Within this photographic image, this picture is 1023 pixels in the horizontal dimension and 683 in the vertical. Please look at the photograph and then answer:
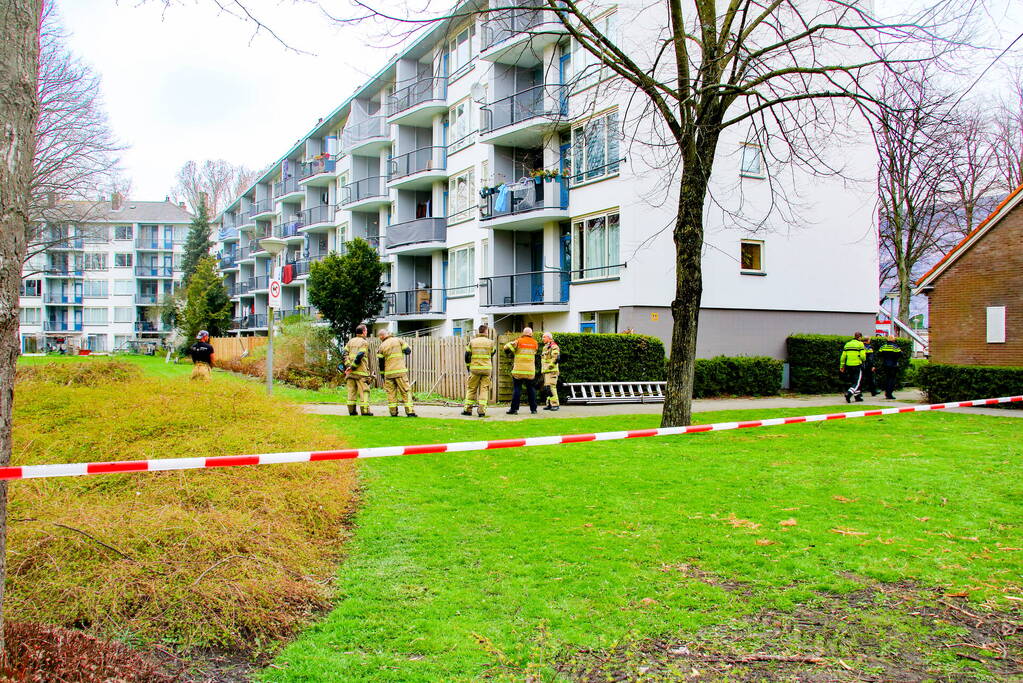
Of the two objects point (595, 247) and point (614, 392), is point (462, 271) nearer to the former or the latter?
point (595, 247)

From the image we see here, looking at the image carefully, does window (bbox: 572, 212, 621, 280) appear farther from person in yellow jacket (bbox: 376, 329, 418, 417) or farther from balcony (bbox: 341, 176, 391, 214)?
balcony (bbox: 341, 176, 391, 214)

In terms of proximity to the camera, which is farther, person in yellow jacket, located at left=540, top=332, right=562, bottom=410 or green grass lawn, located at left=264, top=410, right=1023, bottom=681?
person in yellow jacket, located at left=540, top=332, right=562, bottom=410

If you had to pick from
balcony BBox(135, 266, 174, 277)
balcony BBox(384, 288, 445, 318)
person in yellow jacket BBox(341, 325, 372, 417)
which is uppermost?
balcony BBox(135, 266, 174, 277)

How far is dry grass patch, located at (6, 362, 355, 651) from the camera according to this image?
4145mm

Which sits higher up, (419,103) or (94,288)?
(419,103)

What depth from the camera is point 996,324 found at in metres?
19.0

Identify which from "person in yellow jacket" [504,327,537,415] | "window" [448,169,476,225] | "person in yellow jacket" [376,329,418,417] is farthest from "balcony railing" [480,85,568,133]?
"person in yellow jacket" [376,329,418,417]

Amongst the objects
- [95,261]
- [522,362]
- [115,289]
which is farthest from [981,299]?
→ [115,289]

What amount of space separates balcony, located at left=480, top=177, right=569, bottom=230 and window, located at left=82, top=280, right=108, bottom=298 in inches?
2685

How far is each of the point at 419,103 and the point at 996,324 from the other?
23.8m

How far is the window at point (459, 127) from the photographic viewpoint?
3091 cm

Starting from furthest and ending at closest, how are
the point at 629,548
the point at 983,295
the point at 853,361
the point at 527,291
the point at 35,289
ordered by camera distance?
the point at 35,289, the point at 527,291, the point at 983,295, the point at 853,361, the point at 629,548

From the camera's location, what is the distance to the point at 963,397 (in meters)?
18.2

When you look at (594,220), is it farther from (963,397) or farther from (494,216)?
(963,397)
